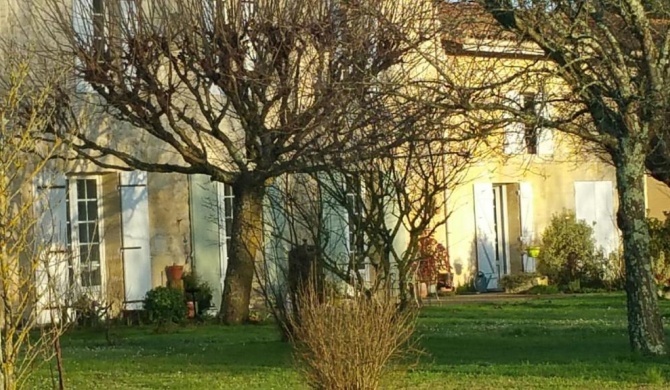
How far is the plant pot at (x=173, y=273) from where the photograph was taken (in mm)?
20312

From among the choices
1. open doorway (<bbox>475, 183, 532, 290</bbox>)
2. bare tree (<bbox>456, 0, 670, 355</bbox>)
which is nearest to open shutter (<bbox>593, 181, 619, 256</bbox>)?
open doorway (<bbox>475, 183, 532, 290</bbox>)

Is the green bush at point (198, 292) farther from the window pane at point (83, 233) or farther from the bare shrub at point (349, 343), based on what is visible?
the bare shrub at point (349, 343)

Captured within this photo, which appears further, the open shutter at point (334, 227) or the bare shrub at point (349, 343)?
the open shutter at point (334, 227)

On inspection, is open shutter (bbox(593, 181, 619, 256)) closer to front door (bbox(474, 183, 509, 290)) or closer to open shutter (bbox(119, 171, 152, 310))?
front door (bbox(474, 183, 509, 290))

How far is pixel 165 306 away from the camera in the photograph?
18812 millimetres

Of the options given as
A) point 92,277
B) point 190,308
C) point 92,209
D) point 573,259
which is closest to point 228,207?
point 190,308

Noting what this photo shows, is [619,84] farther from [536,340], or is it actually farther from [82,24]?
[82,24]

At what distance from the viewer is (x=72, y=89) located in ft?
57.8

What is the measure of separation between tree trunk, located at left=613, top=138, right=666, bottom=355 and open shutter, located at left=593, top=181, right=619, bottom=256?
14.8m

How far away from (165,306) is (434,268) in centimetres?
664

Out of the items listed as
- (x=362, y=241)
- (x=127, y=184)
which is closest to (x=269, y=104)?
(x=362, y=241)

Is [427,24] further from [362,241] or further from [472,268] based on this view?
[472,268]

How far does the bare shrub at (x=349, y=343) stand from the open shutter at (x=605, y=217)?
1825 centimetres

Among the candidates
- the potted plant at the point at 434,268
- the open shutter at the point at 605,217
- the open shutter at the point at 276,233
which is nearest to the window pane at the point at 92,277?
the open shutter at the point at 276,233
